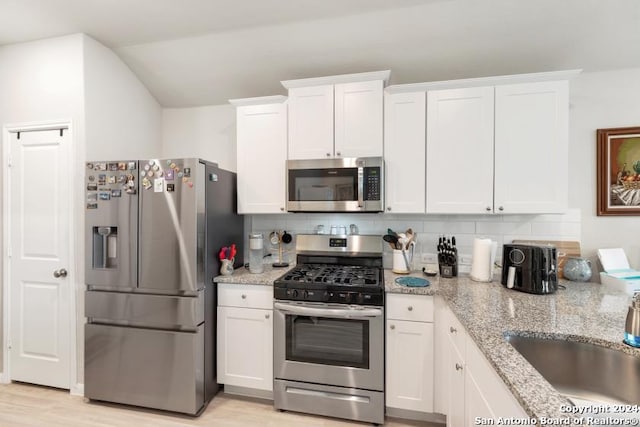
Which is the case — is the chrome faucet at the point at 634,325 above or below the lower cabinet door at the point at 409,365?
above

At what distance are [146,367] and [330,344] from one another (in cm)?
138

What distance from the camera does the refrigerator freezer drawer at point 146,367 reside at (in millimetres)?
2037

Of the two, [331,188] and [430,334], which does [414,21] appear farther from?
[430,334]

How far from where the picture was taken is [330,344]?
6.56ft

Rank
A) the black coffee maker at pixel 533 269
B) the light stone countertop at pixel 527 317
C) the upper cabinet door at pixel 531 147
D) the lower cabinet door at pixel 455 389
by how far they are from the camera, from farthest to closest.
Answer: the upper cabinet door at pixel 531 147, the black coffee maker at pixel 533 269, the lower cabinet door at pixel 455 389, the light stone countertop at pixel 527 317

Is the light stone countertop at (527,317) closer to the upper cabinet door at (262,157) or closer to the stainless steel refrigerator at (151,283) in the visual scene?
the stainless steel refrigerator at (151,283)

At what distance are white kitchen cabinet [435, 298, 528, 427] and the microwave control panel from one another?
0.88 metres

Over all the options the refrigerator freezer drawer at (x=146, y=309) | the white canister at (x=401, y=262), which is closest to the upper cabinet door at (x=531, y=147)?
the white canister at (x=401, y=262)

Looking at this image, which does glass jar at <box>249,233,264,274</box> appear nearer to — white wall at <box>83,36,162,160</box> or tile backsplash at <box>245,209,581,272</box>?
tile backsplash at <box>245,209,581,272</box>

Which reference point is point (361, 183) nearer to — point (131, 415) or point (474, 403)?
point (474, 403)

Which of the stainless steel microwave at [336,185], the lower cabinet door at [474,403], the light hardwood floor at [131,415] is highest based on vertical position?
the stainless steel microwave at [336,185]

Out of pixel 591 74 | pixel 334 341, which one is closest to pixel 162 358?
pixel 334 341

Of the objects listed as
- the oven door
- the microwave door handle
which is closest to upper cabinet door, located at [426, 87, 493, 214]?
the microwave door handle

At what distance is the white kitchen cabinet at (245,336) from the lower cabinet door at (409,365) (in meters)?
0.88
